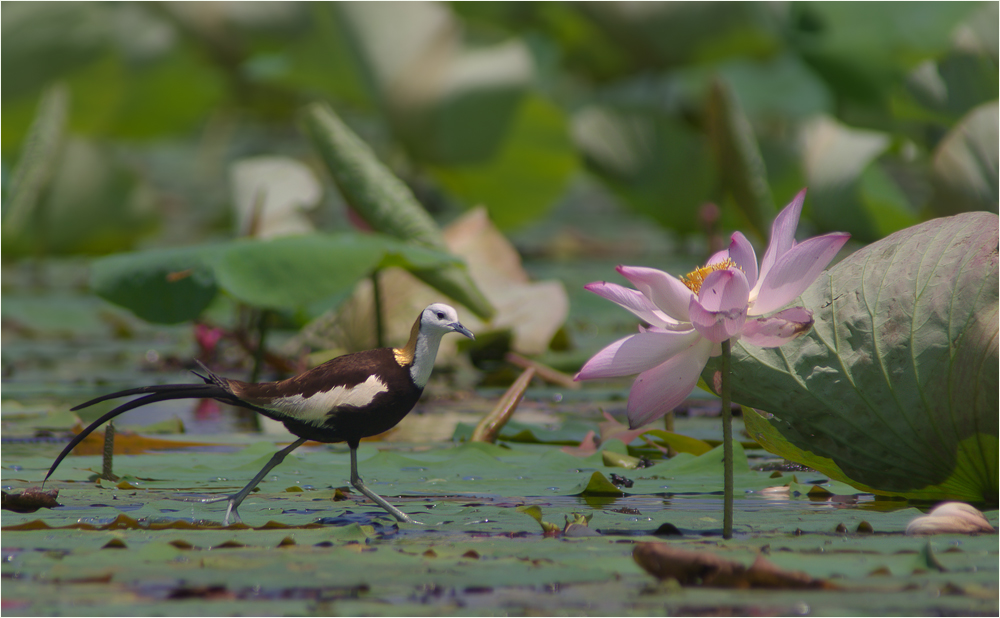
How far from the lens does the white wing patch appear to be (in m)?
1.37

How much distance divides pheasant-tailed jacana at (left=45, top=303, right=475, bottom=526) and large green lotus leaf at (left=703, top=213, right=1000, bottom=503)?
41 cm

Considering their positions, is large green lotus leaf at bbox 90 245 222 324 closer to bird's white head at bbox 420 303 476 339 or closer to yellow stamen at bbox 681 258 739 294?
bird's white head at bbox 420 303 476 339

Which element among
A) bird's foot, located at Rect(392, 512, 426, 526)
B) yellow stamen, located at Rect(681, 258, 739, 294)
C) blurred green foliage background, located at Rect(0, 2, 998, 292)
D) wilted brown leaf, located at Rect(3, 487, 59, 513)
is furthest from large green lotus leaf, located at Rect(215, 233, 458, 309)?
blurred green foliage background, located at Rect(0, 2, 998, 292)

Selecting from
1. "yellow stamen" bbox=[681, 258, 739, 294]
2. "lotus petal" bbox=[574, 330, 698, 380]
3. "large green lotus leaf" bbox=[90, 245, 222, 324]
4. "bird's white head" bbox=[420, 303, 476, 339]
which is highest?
"large green lotus leaf" bbox=[90, 245, 222, 324]

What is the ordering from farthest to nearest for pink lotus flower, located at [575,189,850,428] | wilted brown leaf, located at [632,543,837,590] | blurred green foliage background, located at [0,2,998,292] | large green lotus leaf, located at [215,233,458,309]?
blurred green foliage background, located at [0,2,998,292] < large green lotus leaf, located at [215,233,458,309] < pink lotus flower, located at [575,189,850,428] < wilted brown leaf, located at [632,543,837,590]

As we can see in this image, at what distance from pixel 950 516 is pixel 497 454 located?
2.69 ft

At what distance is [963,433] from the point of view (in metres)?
1.38

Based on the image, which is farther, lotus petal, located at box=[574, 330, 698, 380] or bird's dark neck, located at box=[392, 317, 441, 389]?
bird's dark neck, located at box=[392, 317, 441, 389]

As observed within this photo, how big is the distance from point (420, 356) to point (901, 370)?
0.68 m

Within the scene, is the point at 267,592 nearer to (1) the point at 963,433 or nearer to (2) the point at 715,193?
(1) the point at 963,433

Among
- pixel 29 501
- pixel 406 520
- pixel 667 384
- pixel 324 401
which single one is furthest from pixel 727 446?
pixel 29 501

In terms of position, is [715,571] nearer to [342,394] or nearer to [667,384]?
[667,384]

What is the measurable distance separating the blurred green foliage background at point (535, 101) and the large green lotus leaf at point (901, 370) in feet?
4.76

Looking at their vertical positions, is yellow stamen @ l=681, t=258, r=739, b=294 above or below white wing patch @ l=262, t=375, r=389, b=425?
above
